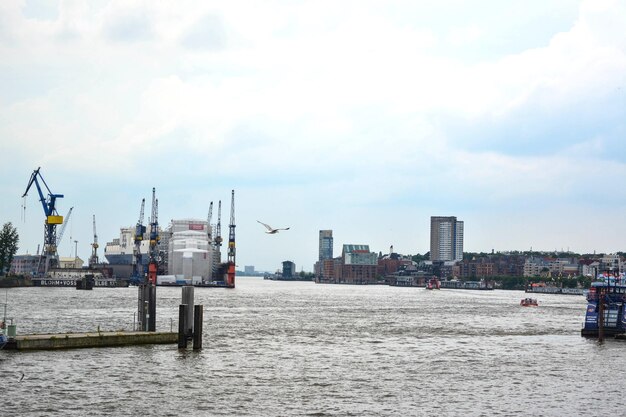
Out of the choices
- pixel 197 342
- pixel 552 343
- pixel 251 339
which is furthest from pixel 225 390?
pixel 552 343

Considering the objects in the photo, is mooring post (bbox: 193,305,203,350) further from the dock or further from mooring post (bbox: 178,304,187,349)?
the dock

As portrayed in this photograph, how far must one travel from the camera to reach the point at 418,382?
49438 millimetres

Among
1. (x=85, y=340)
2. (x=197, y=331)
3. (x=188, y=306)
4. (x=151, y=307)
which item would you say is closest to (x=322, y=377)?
(x=188, y=306)

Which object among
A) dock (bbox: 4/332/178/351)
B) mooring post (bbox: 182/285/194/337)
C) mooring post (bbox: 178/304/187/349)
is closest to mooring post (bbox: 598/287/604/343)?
mooring post (bbox: 182/285/194/337)

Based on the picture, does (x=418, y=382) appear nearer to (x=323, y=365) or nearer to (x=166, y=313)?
(x=323, y=365)

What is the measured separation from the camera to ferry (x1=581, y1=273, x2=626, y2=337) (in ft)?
242

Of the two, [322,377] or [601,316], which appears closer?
[322,377]

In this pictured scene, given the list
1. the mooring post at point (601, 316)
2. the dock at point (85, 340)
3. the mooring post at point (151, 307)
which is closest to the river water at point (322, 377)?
the dock at point (85, 340)

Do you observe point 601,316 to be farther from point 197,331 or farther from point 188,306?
point 188,306

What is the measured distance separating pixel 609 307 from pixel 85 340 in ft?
142

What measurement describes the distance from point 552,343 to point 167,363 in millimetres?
36271

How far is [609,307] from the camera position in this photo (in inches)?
2948

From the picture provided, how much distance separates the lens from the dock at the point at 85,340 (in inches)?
2163

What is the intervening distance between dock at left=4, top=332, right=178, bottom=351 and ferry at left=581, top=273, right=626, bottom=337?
35659mm
